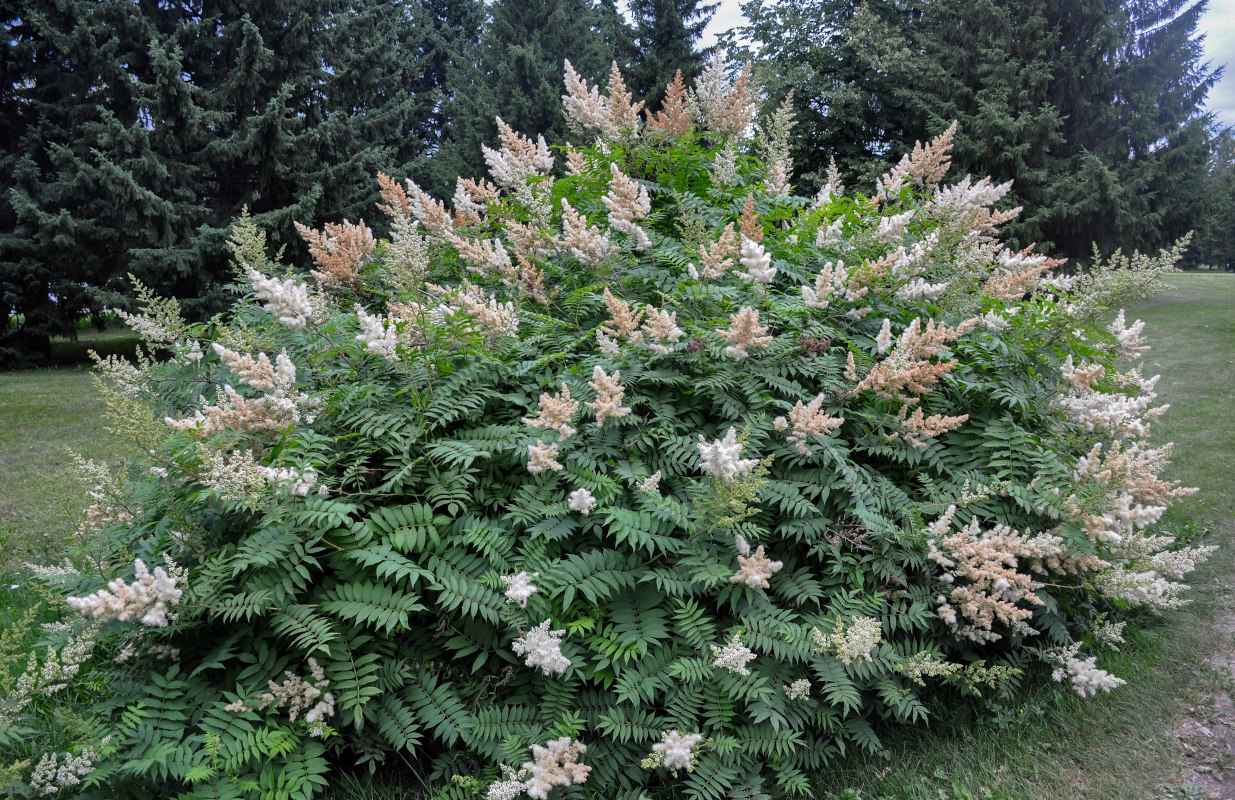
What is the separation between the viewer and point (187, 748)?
2.14m

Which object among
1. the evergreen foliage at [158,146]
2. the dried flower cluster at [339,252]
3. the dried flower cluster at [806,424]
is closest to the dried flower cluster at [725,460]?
the dried flower cluster at [806,424]

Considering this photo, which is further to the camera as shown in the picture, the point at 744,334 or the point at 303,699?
the point at 744,334

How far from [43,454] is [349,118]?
14.6 metres

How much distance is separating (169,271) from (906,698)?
18381 mm

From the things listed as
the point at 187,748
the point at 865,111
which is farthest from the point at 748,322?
the point at 865,111

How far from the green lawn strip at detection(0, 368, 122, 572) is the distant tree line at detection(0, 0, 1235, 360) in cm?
371

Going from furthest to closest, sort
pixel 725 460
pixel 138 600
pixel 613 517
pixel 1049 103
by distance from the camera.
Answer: pixel 1049 103 < pixel 613 517 < pixel 725 460 < pixel 138 600

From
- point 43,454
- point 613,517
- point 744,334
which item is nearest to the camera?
point 613,517

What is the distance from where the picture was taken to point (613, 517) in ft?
7.98

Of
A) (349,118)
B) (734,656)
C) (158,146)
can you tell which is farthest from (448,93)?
(734,656)

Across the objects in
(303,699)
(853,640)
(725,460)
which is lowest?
(303,699)

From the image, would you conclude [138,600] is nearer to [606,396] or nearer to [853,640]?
[606,396]

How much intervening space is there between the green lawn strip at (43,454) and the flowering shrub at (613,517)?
2.38ft

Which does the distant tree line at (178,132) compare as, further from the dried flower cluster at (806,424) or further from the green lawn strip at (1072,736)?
the green lawn strip at (1072,736)
